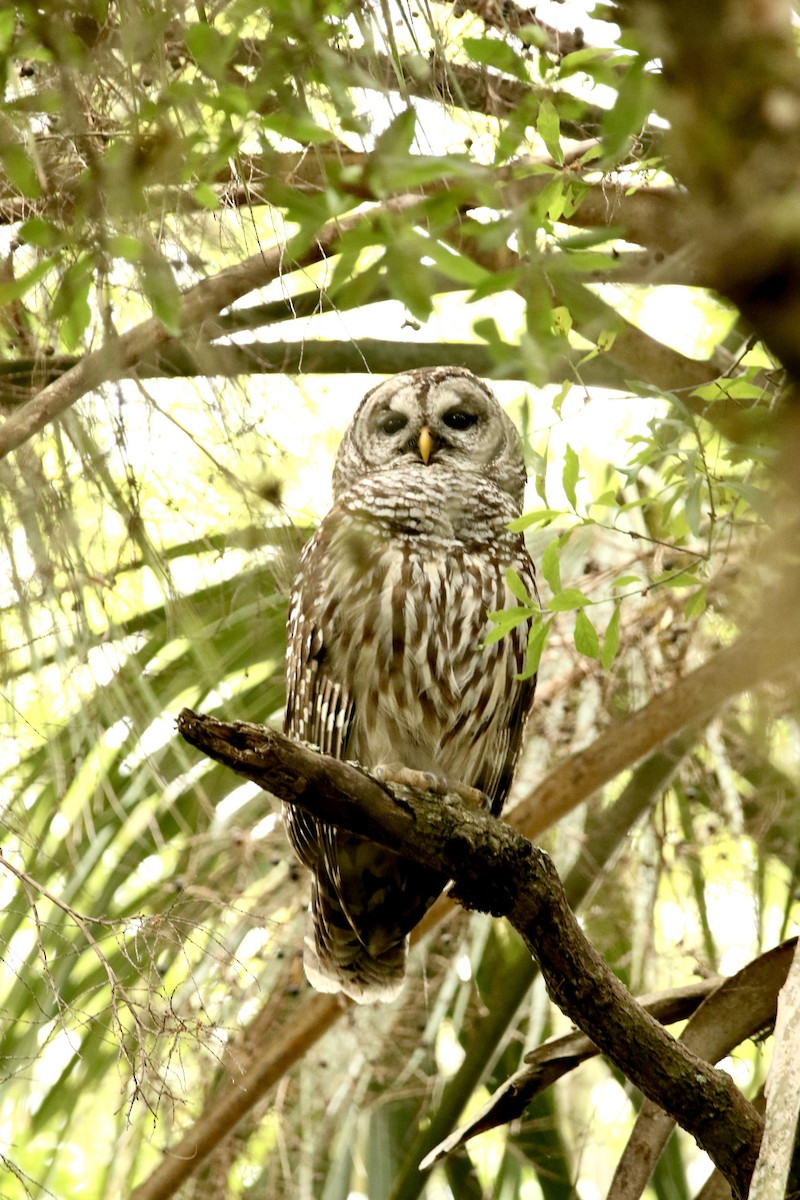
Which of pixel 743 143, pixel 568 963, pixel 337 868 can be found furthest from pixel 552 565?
pixel 743 143

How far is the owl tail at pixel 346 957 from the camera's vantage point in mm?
3623

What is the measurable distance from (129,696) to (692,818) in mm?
2041

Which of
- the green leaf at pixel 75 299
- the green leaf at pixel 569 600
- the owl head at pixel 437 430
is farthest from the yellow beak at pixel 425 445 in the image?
the green leaf at pixel 75 299

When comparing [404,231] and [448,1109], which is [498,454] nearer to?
[448,1109]

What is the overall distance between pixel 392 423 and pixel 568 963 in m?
2.27

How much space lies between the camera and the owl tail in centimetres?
362

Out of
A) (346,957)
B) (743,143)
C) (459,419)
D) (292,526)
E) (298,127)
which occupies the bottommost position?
(743,143)

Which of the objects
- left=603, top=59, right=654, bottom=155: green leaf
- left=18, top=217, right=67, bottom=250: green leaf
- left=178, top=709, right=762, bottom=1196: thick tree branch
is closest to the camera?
left=603, top=59, right=654, bottom=155: green leaf

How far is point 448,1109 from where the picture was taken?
335 centimetres

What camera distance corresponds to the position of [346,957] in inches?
145

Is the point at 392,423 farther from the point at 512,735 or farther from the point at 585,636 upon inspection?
the point at 585,636

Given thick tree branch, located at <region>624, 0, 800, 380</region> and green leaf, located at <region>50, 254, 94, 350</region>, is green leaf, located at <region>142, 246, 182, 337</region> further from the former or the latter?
thick tree branch, located at <region>624, 0, 800, 380</region>

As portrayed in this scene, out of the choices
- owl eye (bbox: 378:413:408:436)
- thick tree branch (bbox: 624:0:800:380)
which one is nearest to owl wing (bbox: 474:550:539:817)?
owl eye (bbox: 378:413:408:436)

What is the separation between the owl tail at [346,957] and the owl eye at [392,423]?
61.1 inches
